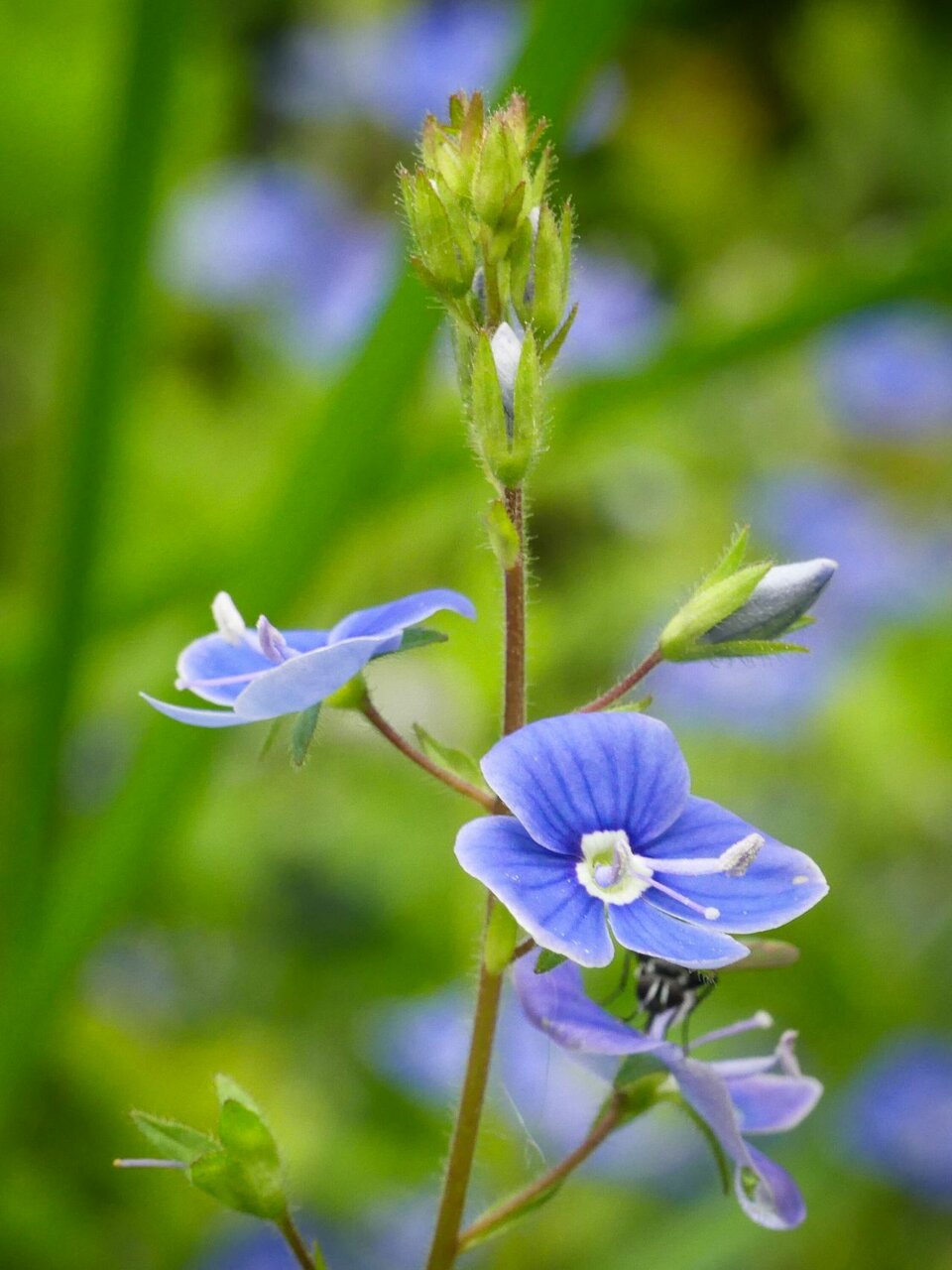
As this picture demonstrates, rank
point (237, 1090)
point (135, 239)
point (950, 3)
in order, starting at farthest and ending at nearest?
1. point (950, 3)
2. point (135, 239)
3. point (237, 1090)

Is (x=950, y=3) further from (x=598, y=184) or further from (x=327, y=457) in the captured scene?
(x=327, y=457)

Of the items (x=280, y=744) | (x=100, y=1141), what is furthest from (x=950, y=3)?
(x=100, y=1141)

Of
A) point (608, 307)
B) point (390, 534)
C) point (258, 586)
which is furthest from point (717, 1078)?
point (608, 307)

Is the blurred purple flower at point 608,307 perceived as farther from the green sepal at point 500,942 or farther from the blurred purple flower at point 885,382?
the green sepal at point 500,942

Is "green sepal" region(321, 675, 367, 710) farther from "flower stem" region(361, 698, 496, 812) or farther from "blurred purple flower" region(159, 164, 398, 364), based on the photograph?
"blurred purple flower" region(159, 164, 398, 364)

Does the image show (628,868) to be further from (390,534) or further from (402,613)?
(390,534)

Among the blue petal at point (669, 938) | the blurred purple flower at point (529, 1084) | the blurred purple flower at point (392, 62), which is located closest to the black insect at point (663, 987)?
the blue petal at point (669, 938)
